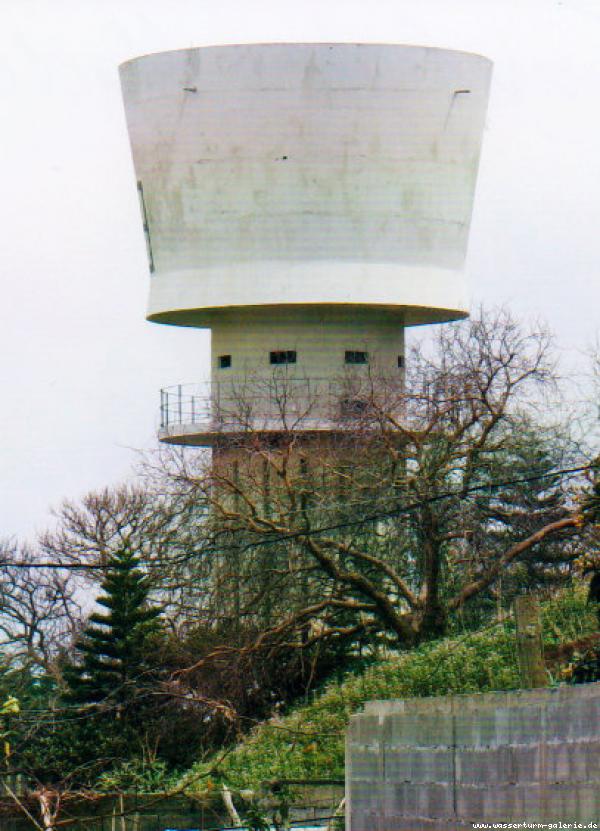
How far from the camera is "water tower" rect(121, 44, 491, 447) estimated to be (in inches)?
1405

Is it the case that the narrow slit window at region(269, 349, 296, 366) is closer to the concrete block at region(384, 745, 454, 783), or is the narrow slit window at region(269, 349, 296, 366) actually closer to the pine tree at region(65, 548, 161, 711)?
the pine tree at region(65, 548, 161, 711)

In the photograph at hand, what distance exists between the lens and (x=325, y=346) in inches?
1521

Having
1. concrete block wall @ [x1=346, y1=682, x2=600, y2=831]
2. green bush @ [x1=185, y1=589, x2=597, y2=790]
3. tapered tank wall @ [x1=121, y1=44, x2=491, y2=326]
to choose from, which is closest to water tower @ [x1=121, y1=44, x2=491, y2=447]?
tapered tank wall @ [x1=121, y1=44, x2=491, y2=326]

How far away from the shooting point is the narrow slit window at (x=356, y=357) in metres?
38.9

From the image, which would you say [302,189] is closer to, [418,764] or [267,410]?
[267,410]

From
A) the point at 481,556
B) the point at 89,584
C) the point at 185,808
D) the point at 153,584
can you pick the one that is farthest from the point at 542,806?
the point at 89,584

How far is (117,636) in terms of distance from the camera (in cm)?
3647

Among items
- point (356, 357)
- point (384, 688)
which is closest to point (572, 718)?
point (384, 688)

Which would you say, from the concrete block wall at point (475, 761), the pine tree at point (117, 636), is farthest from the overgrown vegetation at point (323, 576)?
the concrete block wall at point (475, 761)

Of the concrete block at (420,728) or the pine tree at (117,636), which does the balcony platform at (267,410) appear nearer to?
the pine tree at (117,636)

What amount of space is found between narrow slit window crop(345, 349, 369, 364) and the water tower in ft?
1.45

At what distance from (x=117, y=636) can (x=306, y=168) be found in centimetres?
916

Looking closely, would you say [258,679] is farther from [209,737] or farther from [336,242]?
[336,242]

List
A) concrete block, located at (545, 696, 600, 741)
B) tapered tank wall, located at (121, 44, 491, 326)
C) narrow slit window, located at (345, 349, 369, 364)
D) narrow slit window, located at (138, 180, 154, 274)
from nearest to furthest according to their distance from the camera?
concrete block, located at (545, 696, 600, 741), tapered tank wall, located at (121, 44, 491, 326), narrow slit window, located at (138, 180, 154, 274), narrow slit window, located at (345, 349, 369, 364)
